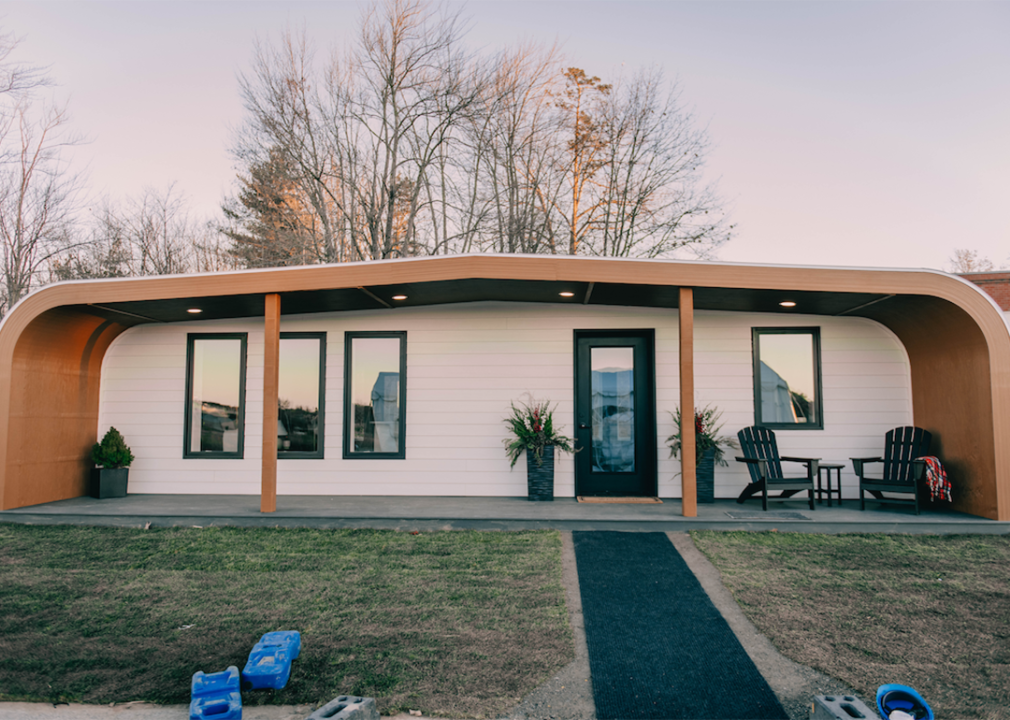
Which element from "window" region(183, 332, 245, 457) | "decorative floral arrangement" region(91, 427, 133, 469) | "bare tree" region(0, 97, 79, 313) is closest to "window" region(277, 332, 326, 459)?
"window" region(183, 332, 245, 457)

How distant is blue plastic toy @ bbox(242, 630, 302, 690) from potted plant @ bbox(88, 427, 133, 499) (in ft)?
17.6

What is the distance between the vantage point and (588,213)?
13758mm

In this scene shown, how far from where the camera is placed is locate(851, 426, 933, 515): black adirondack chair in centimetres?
586

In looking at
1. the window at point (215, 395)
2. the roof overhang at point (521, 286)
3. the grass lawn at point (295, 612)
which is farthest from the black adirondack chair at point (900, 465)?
the window at point (215, 395)

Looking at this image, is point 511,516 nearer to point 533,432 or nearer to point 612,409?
point 533,432

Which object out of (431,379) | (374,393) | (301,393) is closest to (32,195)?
(301,393)

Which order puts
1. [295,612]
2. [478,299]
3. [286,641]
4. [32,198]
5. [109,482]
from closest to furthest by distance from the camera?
1. [286,641]
2. [295,612]
3. [109,482]
4. [478,299]
5. [32,198]

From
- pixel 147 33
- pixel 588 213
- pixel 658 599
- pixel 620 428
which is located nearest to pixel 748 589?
pixel 658 599

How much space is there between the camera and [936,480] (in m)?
5.82

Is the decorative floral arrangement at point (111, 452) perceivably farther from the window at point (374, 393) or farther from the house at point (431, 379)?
the window at point (374, 393)

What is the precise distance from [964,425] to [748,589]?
3534 mm

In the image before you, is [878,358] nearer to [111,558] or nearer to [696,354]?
[696,354]

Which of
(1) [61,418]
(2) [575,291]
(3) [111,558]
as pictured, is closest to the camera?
(3) [111,558]

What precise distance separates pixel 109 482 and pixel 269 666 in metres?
5.62
